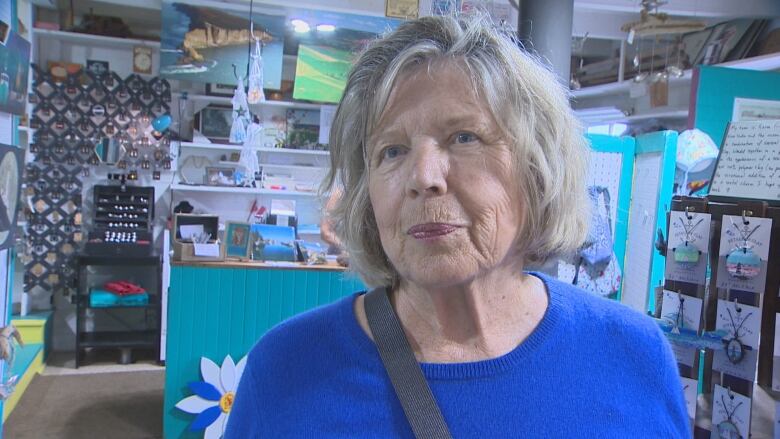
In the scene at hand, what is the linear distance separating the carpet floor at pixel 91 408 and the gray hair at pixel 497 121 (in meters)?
3.37

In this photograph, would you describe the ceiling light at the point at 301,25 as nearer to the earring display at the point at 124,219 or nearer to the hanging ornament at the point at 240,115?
the hanging ornament at the point at 240,115

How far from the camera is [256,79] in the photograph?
4445mm

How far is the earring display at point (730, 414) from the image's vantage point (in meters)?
1.80

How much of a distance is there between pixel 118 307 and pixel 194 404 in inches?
89.5

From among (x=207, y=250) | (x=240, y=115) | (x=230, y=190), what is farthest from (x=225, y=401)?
(x=230, y=190)

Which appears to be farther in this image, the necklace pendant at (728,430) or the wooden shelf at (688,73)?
the wooden shelf at (688,73)

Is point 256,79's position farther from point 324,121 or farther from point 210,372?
point 210,372

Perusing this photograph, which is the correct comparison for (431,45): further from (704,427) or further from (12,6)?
(12,6)

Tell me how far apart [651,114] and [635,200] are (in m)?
2.05

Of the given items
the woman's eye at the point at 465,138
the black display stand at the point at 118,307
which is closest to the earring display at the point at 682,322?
the woman's eye at the point at 465,138

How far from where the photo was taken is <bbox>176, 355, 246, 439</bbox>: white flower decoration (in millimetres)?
3488

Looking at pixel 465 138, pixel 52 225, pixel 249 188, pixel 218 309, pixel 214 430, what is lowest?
pixel 214 430

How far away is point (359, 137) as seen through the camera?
109 cm

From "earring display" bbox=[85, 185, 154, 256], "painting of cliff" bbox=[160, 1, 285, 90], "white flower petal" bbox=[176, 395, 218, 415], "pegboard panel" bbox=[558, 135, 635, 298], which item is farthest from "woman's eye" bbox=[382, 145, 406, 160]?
"earring display" bbox=[85, 185, 154, 256]
